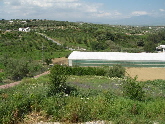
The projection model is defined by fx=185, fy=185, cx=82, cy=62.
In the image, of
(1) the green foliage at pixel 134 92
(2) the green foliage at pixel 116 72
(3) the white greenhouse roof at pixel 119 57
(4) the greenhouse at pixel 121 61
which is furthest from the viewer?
(3) the white greenhouse roof at pixel 119 57

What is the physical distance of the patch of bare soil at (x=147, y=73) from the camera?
19.7m

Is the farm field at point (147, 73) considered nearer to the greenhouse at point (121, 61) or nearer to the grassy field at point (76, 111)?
the greenhouse at point (121, 61)

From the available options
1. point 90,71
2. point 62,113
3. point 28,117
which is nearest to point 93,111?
point 62,113

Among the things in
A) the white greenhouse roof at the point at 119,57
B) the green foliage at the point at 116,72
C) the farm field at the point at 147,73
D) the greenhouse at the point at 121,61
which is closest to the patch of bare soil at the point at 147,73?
the farm field at the point at 147,73

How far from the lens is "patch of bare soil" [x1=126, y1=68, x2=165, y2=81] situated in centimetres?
1971

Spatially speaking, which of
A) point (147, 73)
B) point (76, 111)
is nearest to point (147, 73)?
point (147, 73)

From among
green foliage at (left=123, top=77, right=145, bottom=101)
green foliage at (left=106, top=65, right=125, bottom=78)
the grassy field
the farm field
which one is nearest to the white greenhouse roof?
the farm field

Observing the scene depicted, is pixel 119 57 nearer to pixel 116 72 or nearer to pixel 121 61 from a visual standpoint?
pixel 121 61

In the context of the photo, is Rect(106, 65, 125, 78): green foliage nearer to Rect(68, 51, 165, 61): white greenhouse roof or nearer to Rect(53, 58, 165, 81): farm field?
Rect(53, 58, 165, 81): farm field

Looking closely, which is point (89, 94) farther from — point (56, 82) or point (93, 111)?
point (93, 111)

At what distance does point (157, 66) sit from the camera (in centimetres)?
2395

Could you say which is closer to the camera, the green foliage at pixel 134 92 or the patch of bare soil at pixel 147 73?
the green foliage at pixel 134 92

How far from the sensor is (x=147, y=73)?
69.8ft

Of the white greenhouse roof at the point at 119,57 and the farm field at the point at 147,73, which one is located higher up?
the white greenhouse roof at the point at 119,57
